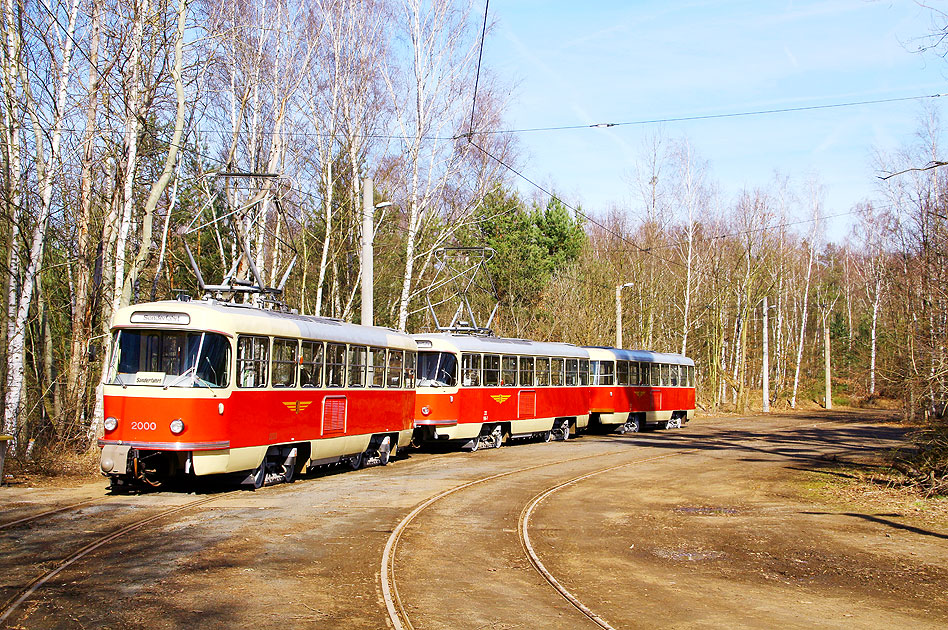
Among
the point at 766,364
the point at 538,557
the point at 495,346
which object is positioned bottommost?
the point at 538,557

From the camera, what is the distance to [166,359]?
13.7 metres

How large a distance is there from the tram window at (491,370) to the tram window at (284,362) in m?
9.57

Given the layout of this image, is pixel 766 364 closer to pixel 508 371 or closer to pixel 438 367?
pixel 508 371

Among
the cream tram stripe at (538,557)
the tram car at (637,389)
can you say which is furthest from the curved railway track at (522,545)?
the tram car at (637,389)

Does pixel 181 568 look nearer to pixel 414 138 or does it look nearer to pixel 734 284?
pixel 414 138

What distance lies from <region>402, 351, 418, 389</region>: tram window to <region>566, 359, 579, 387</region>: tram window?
921cm

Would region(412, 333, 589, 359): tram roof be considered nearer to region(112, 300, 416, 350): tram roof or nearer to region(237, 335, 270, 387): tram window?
region(112, 300, 416, 350): tram roof

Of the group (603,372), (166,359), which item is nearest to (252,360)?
(166,359)

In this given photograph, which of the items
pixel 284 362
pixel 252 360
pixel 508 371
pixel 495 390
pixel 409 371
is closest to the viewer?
pixel 252 360

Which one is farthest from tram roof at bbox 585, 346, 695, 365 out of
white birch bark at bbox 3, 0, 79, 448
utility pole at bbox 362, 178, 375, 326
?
white birch bark at bbox 3, 0, 79, 448

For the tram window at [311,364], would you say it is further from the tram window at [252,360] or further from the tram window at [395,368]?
the tram window at [395,368]

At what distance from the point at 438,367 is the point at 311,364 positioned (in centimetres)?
724

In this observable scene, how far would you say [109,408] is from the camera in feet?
43.9

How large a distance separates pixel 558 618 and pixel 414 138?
81.8 ft
